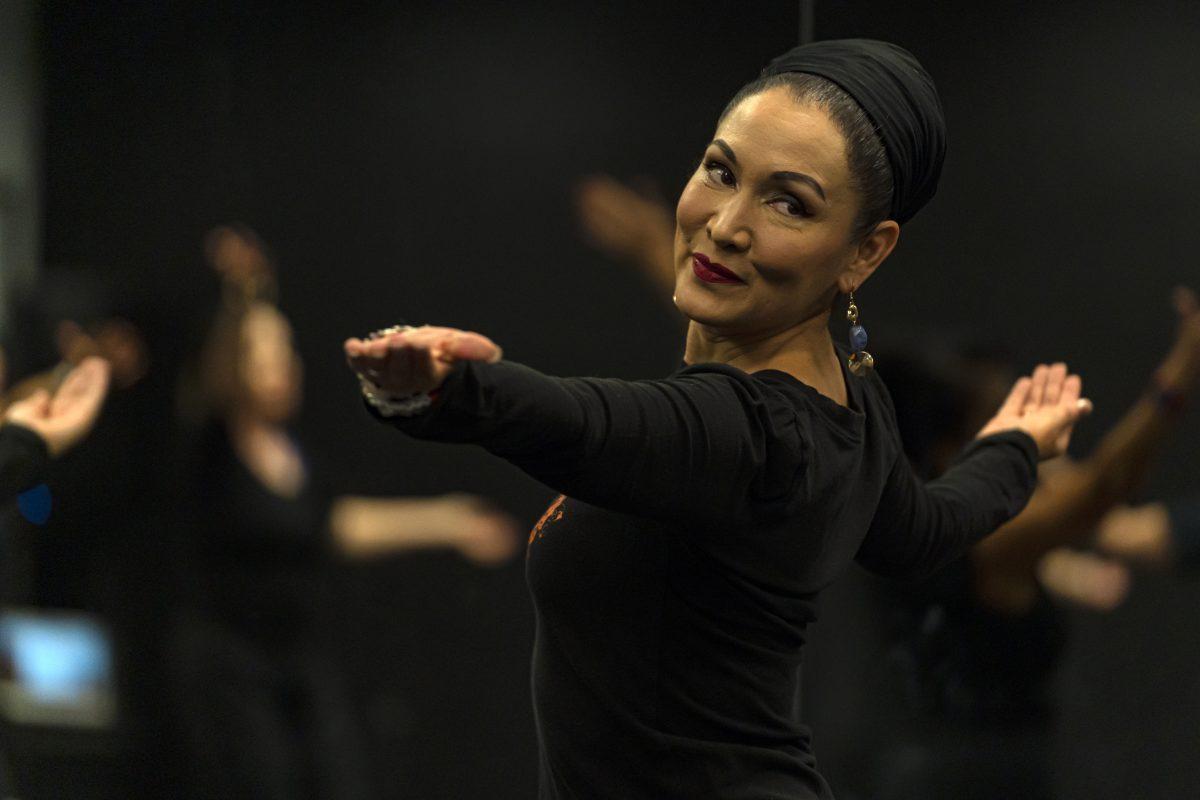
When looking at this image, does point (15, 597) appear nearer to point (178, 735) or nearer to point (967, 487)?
point (178, 735)

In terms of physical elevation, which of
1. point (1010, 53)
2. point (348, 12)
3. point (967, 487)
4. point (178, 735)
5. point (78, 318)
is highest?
point (1010, 53)

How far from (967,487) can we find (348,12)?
1298 mm

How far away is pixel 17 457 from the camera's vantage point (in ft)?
6.46

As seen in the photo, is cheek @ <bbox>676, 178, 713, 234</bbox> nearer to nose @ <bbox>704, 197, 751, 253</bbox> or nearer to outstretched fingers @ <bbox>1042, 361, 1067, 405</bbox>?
nose @ <bbox>704, 197, 751, 253</bbox>

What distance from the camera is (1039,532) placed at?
7.47ft

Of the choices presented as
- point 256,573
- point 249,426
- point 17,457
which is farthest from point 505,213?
point 17,457

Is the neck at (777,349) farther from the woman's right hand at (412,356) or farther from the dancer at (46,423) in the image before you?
the dancer at (46,423)

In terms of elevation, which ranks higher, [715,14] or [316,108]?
[715,14]

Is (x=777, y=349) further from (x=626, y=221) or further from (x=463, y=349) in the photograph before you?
(x=626, y=221)

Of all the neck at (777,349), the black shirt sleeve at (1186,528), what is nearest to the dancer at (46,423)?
the neck at (777,349)

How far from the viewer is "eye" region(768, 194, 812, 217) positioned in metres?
1.28

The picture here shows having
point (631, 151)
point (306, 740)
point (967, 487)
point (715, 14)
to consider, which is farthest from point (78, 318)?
point (967, 487)

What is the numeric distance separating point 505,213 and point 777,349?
1.09 m

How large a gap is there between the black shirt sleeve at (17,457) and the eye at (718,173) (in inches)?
45.3
